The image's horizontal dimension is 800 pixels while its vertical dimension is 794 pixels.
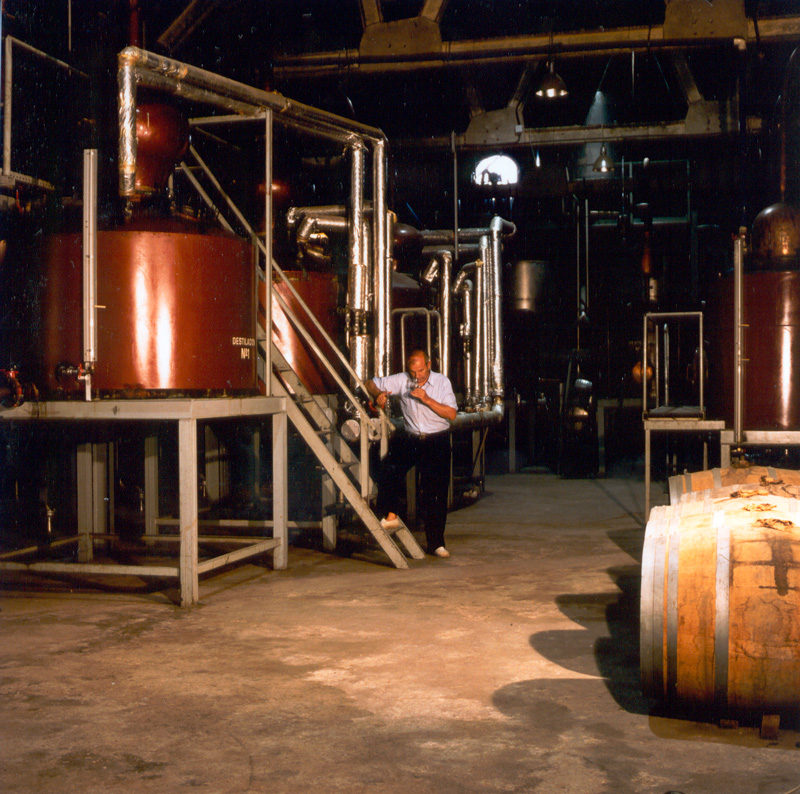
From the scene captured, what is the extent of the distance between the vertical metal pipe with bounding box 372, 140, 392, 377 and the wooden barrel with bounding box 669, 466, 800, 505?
279 centimetres

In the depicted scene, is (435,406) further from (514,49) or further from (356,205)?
(514,49)

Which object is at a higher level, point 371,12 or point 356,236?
point 371,12

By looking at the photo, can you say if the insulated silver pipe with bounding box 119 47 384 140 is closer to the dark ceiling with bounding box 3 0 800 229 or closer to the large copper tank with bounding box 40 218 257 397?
the dark ceiling with bounding box 3 0 800 229

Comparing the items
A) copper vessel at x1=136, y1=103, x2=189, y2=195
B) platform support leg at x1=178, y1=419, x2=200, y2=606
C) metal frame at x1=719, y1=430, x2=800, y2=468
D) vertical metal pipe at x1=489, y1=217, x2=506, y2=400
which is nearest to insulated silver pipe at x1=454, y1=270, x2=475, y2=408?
vertical metal pipe at x1=489, y1=217, x2=506, y2=400

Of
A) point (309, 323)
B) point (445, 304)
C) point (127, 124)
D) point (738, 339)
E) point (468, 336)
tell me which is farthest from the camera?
point (468, 336)

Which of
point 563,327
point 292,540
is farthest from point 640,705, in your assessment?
point 563,327

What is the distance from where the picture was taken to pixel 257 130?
817 centimetres

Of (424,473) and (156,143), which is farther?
(424,473)

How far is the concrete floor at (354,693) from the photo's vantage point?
126 inches

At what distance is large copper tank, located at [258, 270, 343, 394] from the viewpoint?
26.4 ft

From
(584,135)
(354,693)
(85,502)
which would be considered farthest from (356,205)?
(584,135)

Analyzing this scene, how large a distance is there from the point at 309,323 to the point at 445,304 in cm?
234

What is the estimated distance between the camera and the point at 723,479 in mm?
5879

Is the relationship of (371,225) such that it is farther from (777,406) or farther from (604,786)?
(604,786)
